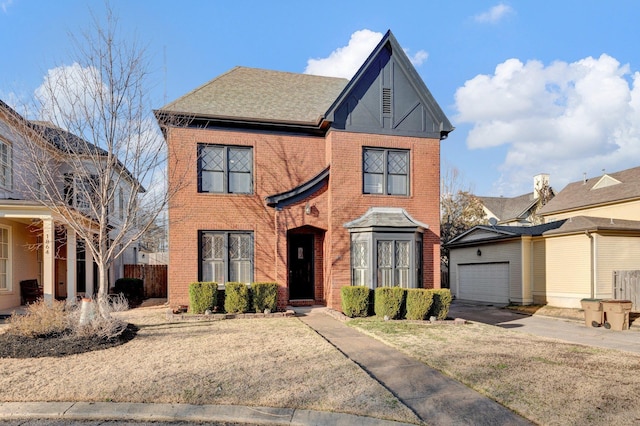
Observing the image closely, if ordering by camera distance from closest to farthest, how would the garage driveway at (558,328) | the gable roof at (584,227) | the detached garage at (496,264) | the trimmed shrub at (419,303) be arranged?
the garage driveway at (558,328) < the trimmed shrub at (419,303) < the gable roof at (584,227) < the detached garage at (496,264)

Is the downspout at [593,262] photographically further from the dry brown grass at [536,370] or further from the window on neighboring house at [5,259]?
the window on neighboring house at [5,259]

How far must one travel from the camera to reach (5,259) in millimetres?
13250

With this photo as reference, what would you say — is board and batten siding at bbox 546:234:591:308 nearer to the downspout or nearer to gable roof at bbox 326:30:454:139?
the downspout

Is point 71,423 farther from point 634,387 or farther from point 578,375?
point 634,387

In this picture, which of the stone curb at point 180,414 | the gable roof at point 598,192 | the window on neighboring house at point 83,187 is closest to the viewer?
the stone curb at point 180,414

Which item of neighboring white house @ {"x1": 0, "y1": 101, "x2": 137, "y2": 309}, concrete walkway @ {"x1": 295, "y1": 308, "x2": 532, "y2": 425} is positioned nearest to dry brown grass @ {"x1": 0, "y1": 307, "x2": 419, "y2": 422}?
concrete walkway @ {"x1": 295, "y1": 308, "x2": 532, "y2": 425}

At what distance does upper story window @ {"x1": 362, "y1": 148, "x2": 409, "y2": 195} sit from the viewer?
45.4ft

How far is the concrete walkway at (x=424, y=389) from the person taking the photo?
4785 millimetres

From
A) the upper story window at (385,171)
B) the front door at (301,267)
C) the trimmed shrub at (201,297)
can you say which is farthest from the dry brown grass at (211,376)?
the upper story window at (385,171)

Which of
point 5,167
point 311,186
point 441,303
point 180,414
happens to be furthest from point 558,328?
point 5,167

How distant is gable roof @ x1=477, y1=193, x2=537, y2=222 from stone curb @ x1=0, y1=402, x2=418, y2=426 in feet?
110

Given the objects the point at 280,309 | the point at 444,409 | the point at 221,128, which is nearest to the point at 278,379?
the point at 444,409

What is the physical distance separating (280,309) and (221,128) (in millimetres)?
6292

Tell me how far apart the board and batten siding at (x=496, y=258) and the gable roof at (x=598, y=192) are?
9.47 m
